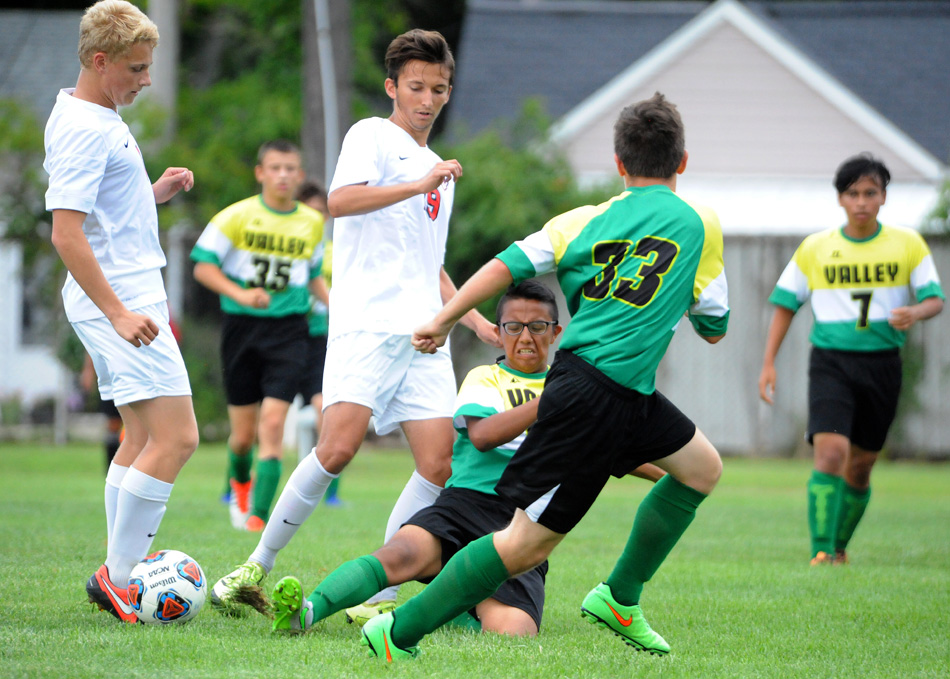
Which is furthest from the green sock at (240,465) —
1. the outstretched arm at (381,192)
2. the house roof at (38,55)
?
the house roof at (38,55)

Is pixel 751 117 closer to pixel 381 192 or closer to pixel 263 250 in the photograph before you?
pixel 263 250

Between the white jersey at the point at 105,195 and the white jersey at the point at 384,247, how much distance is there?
2.29 feet

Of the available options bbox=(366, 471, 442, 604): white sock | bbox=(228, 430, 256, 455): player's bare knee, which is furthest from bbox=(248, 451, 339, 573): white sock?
bbox=(228, 430, 256, 455): player's bare knee

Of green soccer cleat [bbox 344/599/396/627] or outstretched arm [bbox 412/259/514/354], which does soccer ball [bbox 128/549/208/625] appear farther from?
outstretched arm [bbox 412/259/514/354]

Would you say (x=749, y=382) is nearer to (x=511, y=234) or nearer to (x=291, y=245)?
(x=511, y=234)

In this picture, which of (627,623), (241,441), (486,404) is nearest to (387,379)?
(486,404)

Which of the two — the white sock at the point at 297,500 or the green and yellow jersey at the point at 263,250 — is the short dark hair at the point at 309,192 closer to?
the green and yellow jersey at the point at 263,250

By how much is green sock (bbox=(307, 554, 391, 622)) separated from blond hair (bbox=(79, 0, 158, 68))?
1.96m

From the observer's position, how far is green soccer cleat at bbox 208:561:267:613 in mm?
3969

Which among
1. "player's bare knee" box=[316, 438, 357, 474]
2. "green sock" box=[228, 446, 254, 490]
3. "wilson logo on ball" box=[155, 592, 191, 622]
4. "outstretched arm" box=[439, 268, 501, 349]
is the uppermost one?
"outstretched arm" box=[439, 268, 501, 349]

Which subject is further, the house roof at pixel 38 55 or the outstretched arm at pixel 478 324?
the house roof at pixel 38 55

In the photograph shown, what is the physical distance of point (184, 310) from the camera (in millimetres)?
15078

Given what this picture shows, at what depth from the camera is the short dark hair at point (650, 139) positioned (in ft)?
11.6

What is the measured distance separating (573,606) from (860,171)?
124 inches
